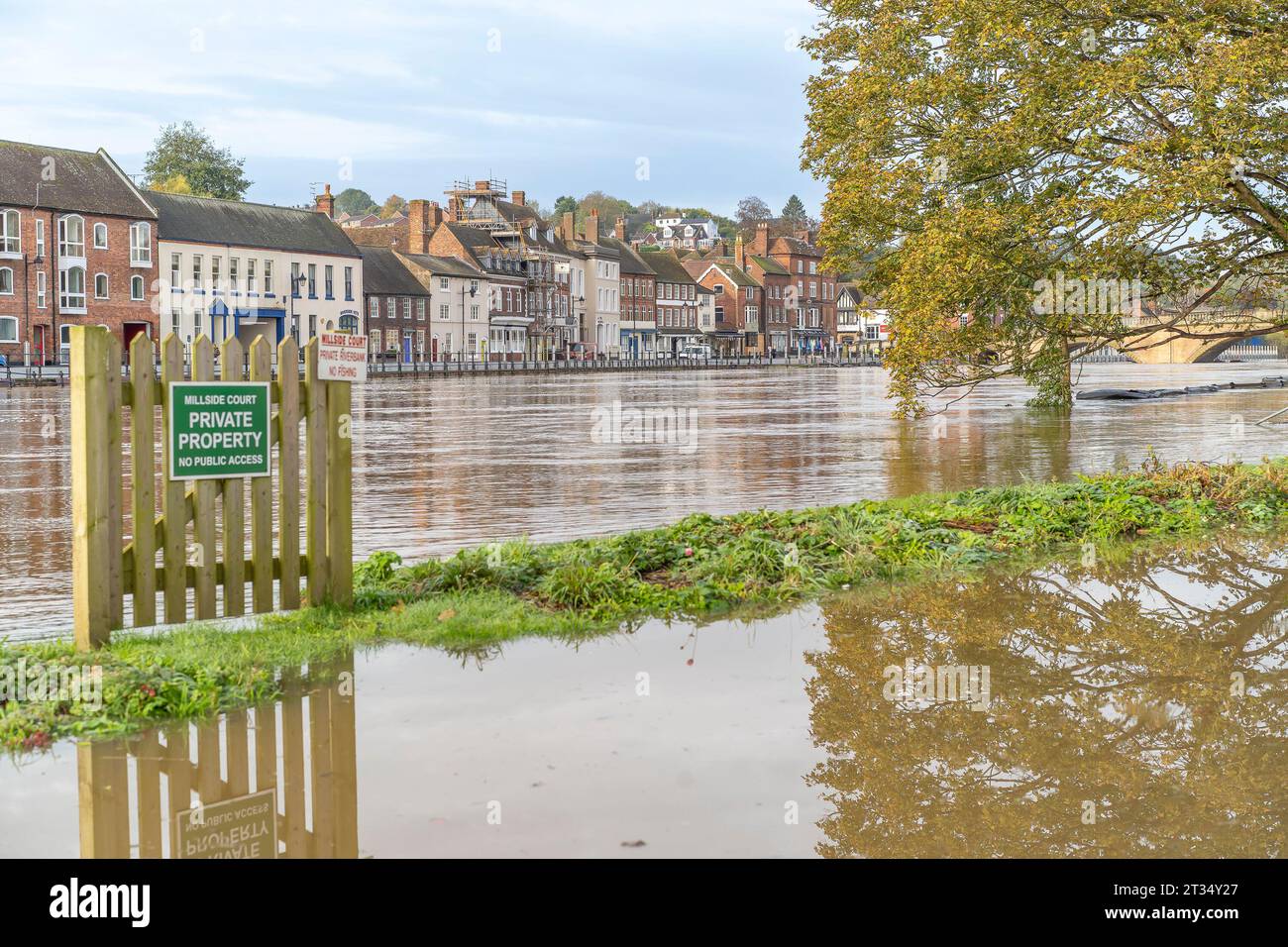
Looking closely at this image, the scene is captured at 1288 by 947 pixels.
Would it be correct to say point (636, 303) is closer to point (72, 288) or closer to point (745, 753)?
point (72, 288)

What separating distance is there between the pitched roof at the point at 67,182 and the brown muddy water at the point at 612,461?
2899 centimetres

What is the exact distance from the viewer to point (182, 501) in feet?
25.7

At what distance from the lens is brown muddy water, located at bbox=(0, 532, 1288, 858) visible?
516 cm

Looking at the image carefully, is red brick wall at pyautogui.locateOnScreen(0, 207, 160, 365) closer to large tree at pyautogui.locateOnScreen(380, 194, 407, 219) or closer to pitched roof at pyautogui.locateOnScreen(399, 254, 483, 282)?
pitched roof at pyautogui.locateOnScreen(399, 254, 483, 282)

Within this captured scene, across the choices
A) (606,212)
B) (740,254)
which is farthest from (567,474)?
(606,212)

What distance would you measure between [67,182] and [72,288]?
5736 millimetres

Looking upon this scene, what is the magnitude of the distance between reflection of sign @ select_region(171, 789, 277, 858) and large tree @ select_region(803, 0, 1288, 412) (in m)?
13.0

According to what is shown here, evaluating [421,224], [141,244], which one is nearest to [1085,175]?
[141,244]

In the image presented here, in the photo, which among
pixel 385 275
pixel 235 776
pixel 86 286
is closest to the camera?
pixel 235 776

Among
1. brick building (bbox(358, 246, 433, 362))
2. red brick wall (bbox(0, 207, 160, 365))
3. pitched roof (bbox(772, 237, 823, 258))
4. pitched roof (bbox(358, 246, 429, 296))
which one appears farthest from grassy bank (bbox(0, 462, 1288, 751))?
pitched roof (bbox(772, 237, 823, 258))

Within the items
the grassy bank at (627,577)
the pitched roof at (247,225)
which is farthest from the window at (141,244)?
the grassy bank at (627,577)

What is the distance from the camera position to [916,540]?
37.4ft

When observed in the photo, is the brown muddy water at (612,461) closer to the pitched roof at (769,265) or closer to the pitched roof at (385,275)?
the pitched roof at (385,275)
